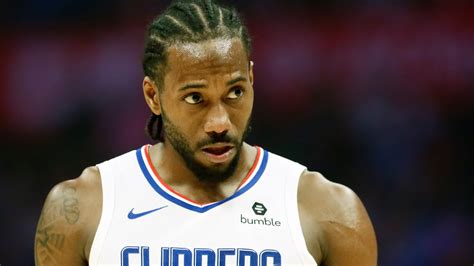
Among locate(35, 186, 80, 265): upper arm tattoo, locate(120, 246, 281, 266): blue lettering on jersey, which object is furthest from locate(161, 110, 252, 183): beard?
locate(35, 186, 80, 265): upper arm tattoo

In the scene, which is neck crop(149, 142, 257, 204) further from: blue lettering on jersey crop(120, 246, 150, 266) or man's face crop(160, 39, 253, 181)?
blue lettering on jersey crop(120, 246, 150, 266)

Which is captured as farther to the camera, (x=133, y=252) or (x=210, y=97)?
(x=133, y=252)

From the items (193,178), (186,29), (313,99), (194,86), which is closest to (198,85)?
(194,86)

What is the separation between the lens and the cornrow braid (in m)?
3.60

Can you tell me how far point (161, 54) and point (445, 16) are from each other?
481 centimetres

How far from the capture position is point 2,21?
7918 millimetres

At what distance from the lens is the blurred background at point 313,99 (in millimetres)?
7586

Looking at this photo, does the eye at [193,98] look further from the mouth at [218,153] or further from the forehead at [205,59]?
the mouth at [218,153]

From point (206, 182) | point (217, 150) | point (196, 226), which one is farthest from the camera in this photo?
point (206, 182)

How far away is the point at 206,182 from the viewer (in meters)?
3.80

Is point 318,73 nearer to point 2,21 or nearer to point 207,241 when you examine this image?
point 2,21

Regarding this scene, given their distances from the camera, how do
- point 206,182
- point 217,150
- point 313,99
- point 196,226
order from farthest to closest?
point 313,99, point 206,182, point 196,226, point 217,150

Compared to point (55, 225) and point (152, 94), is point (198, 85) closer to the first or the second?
point (152, 94)

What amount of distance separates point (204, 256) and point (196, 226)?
132 millimetres
